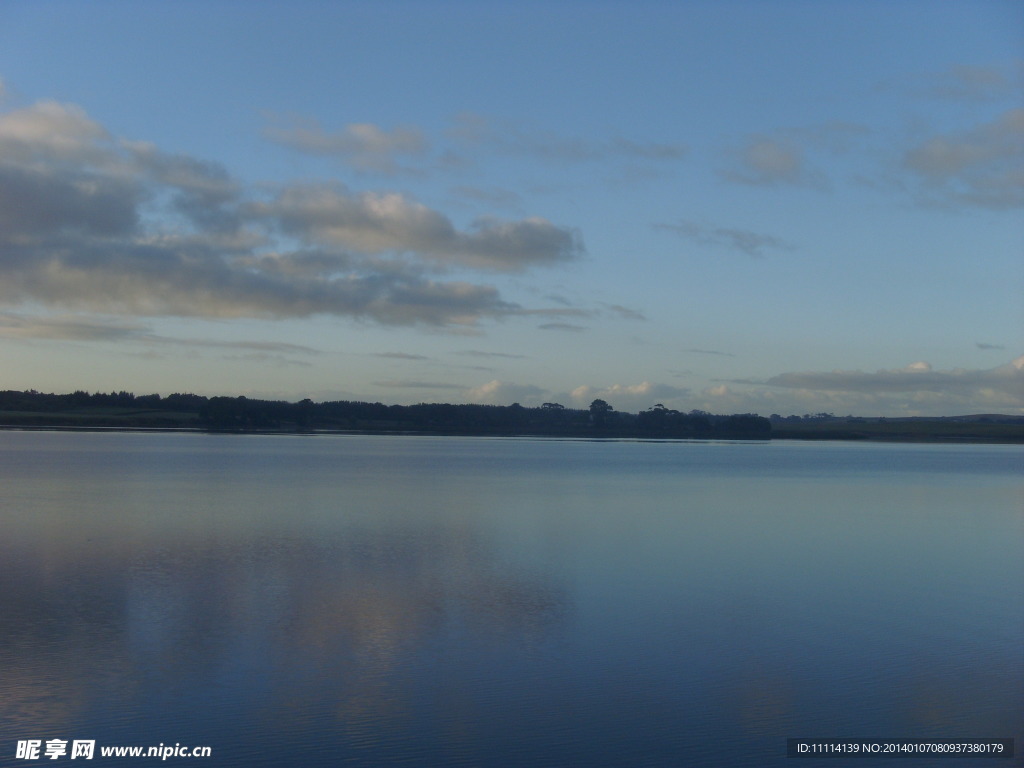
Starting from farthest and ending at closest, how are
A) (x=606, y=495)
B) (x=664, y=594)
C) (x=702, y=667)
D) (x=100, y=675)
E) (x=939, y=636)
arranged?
1. (x=606, y=495)
2. (x=664, y=594)
3. (x=939, y=636)
4. (x=702, y=667)
5. (x=100, y=675)

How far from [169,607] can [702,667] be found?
531cm

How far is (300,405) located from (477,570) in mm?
75699

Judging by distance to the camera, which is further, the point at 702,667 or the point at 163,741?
the point at 702,667

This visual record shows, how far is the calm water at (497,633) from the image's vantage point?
5836 millimetres

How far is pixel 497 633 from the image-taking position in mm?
8219

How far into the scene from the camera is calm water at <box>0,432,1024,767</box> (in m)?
5.84

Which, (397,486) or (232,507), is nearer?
(232,507)

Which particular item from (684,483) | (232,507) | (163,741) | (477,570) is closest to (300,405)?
(684,483)

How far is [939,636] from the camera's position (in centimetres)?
862

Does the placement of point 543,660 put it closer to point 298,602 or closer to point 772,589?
point 298,602

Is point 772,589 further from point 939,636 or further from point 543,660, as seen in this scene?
point 543,660

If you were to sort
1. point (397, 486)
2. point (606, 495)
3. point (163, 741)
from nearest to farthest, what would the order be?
point (163, 741)
point (606, 495)
point (397, 486)

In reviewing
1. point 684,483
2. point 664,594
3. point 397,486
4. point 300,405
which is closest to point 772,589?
point 664,594

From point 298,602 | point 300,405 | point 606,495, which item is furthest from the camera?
point 300,405
